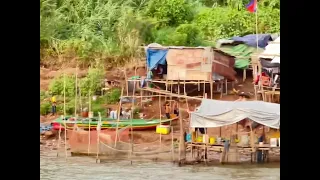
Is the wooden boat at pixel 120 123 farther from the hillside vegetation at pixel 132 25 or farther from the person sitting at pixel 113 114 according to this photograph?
the hillside vegetation at pixel 132 25

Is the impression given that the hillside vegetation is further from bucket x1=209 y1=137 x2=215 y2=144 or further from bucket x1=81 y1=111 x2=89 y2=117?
bucket x1=209 y1=137 x2=215 y2=144

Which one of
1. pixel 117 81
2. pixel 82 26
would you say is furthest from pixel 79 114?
pixel 82 26

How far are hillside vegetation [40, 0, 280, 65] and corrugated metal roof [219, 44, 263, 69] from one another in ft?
0.36

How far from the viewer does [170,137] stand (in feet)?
13.9

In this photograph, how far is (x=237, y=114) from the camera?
4.17 meters

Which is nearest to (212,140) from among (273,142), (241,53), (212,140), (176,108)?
(212,140)

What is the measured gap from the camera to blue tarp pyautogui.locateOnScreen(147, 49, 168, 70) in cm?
424

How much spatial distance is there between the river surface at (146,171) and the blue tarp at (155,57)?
0.81 metres

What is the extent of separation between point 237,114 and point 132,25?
3.70 ft

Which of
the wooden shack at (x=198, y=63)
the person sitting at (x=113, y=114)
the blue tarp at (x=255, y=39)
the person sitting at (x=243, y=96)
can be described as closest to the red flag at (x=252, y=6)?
the blue tarp at (x=255, y=39)

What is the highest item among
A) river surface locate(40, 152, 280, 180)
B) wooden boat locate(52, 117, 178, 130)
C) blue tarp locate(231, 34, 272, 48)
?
blue tarp locate(231, 34, 272, 48)

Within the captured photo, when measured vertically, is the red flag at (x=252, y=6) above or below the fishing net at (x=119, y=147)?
above

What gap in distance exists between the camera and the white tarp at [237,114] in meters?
4.16

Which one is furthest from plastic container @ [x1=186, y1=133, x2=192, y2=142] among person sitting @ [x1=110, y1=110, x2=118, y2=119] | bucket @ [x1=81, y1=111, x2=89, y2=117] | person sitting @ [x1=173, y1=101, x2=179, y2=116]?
bucket @ [x1=81, y1=111, x2=89, y2=117]
